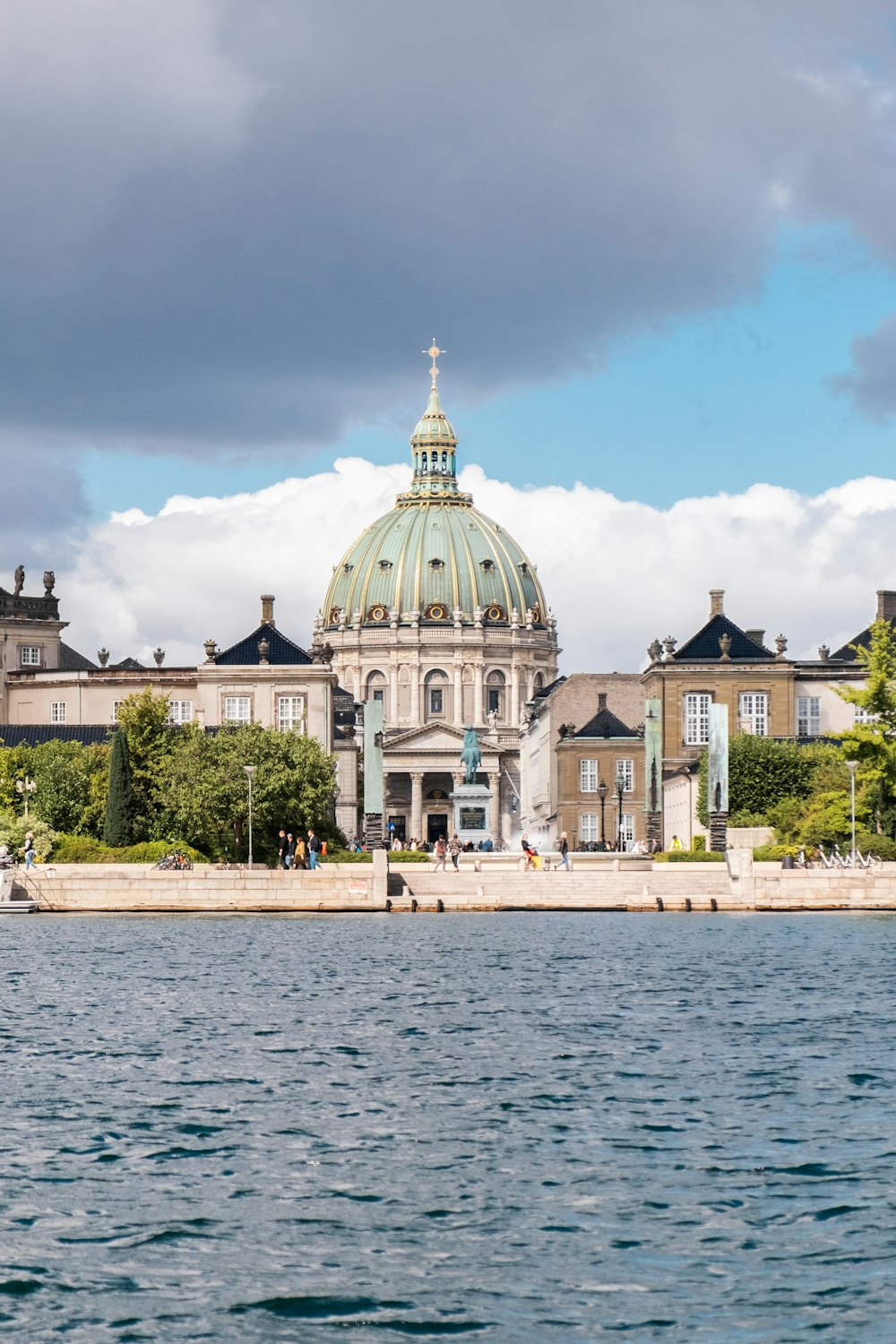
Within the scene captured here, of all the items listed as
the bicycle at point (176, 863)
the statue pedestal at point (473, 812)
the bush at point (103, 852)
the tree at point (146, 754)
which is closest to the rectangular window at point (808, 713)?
the statue pedestal at point (473, 812)

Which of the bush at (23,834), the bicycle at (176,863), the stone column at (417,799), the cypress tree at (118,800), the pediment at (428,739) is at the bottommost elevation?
the bicycle at (176,863)

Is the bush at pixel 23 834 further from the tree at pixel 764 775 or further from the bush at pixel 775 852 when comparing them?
the tree at pixel 764 775

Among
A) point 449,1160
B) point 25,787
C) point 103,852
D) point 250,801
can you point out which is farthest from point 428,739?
point 449,1160

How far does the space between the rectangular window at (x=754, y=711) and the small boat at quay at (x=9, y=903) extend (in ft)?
179

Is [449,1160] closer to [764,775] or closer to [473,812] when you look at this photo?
[764,775]

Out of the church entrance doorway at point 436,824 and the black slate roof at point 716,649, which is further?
the church entrance doorway at point 436,824

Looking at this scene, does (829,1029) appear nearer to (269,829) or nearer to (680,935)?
(680,935)

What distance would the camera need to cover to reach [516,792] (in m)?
196

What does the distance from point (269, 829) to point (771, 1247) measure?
71.4 meters

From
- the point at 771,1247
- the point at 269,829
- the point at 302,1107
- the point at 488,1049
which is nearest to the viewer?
the point at 771,1247

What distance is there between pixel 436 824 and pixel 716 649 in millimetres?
80936

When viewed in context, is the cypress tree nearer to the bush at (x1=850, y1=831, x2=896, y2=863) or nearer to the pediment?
the bush at (x1=850, y1=831, x2=896, y2=863)

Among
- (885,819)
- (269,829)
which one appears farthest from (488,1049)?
(269,829)

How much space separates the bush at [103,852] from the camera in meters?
78.7
